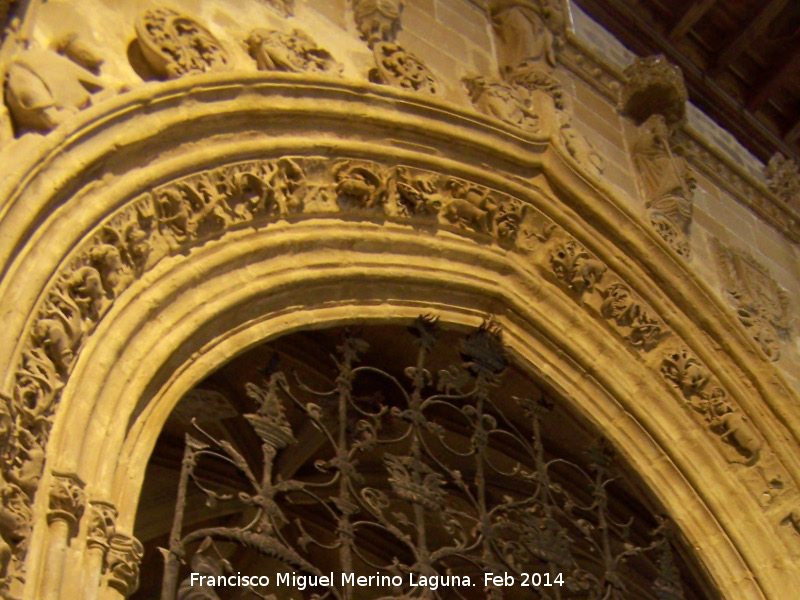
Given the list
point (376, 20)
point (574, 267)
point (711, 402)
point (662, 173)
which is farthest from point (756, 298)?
point (376, 20)

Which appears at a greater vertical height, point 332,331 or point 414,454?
point 332,331

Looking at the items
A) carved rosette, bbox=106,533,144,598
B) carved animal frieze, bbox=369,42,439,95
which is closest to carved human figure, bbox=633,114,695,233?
carved animal frieze, bbox=369,42,439,95

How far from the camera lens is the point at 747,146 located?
784 centimetres

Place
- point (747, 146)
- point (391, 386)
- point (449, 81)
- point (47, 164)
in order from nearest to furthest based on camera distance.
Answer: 1. point (47, 164)
2. point (449, 81)
3. point (391, 386)
4. point (747, 146)

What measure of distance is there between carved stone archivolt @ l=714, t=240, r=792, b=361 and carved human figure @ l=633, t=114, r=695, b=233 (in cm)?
30

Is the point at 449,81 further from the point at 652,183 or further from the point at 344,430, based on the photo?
the point at 344,430

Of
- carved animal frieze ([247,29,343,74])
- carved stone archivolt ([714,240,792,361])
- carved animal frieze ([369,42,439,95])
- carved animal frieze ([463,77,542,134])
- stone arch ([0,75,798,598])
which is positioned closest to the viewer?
stone arch ([0,75,798,598])

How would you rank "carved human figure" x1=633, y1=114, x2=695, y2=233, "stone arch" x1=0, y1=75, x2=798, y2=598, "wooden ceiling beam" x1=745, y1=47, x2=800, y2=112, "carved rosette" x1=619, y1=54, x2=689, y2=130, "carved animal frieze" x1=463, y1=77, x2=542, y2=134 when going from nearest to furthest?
"stone arch" x1=0, y1=75, x2=798, y2=598, "carved animal frieze" x1=463, y1=77, x2=542, y2=134, "carved human figure" x1=633, y1=114, x2=695, y2=233, "carved rosette" x1=619, y1=54, x2=689, y2=130, "wooden ceiling beam" x1=745, y1=47, x2=800, y2=112

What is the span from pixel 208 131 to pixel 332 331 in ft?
5.04

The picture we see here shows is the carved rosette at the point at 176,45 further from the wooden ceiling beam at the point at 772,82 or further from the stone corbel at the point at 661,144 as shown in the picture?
the wooden ceiling beam at the point at 772,82

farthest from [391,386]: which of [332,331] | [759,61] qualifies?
[759,61]

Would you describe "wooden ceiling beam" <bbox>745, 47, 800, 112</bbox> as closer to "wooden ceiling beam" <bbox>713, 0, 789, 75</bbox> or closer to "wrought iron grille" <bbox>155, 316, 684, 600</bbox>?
"wooden ceiling beam" <bbox>713, 0, 789, 75</bbox>

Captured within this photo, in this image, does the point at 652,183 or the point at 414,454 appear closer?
the point at 414,454

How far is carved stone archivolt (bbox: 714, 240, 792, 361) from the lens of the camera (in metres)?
6.22
